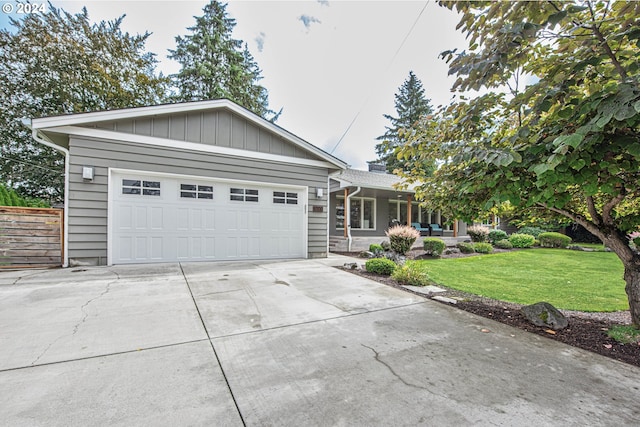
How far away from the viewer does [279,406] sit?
162cm

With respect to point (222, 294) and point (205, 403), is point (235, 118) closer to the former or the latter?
point (222, 294)

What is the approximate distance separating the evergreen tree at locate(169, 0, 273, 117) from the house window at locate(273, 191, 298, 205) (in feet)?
38.3

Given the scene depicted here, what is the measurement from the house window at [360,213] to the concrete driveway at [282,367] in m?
8.64

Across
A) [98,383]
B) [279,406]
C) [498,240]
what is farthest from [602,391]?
[498,240]

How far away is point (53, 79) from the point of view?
39.2 ft

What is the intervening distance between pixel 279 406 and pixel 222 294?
2543 mm

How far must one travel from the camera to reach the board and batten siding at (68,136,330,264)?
5.41 metres

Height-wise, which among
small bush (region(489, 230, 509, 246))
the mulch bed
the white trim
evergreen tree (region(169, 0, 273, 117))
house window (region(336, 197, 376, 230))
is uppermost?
evergreen tree (region(169, 0, 273, 117))

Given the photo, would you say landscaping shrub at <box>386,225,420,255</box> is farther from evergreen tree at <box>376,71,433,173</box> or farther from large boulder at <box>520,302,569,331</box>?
evergreen tree at <box>376,71,433,173</box>

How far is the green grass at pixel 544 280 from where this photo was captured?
4309 millimetres

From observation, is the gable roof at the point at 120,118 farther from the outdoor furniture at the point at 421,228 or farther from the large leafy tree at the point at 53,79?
the large leafy tree at the point at 53,79

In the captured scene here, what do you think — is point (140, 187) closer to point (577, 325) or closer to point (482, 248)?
point (577, 325)

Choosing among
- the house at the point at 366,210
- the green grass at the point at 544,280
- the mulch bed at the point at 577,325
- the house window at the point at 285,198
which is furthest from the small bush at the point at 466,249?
the house window at the point at 285,198

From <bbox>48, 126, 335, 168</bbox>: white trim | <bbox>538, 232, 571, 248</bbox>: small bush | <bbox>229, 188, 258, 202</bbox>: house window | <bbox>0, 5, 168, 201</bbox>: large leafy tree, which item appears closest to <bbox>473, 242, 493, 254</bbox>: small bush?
<bbox>538, 232, 571, 248</bbox>: small bush
